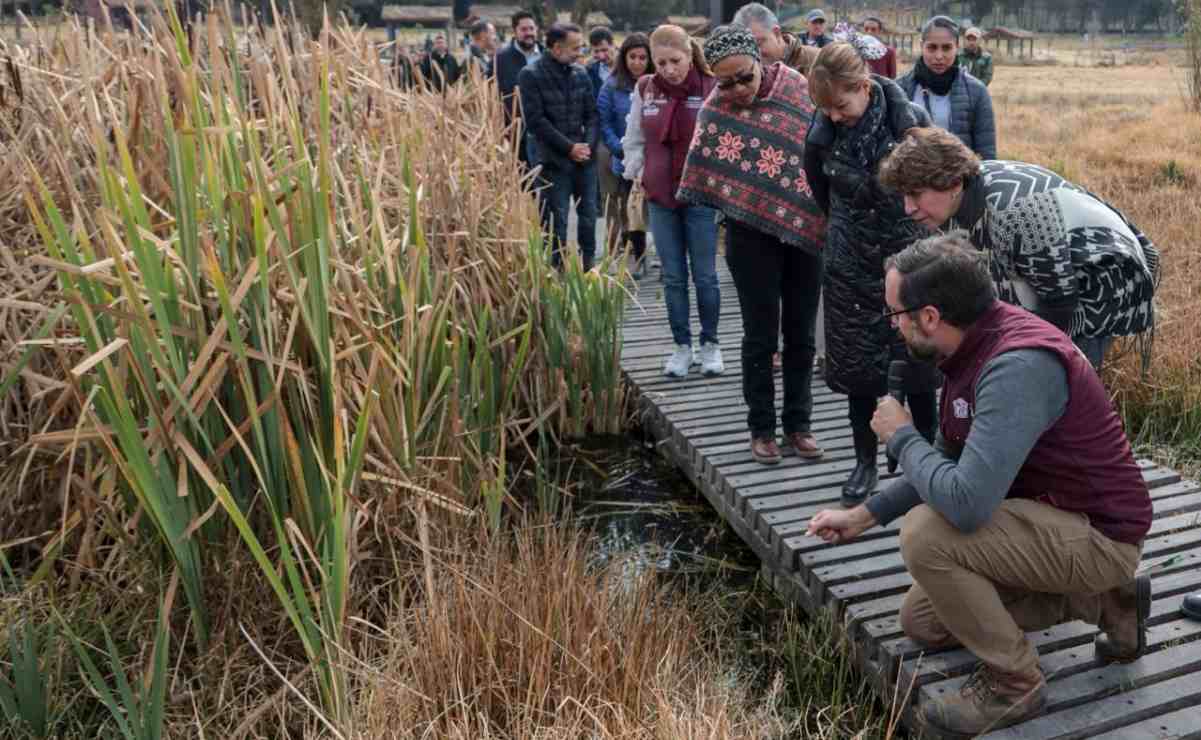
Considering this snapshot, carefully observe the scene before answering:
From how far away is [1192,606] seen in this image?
9.13 ft

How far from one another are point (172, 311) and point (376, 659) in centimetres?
94

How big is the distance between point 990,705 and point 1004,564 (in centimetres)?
33

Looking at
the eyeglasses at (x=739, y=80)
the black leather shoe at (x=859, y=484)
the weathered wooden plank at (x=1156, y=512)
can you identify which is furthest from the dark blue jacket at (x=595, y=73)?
the weathered wooden plank at (x=1156, y=512)

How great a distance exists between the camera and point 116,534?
2453 mm

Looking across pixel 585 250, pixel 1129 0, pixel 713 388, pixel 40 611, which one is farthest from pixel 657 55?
pixel 1129 0

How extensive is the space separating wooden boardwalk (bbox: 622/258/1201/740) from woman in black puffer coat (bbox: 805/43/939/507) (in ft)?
1.43

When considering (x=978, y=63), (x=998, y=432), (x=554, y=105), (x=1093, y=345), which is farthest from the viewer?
(x=978, y=63)

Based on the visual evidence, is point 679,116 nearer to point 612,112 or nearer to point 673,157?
point 673,157

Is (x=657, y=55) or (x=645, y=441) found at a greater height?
(x=657, y=55)

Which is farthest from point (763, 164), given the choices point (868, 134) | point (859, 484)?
point (859, 484)

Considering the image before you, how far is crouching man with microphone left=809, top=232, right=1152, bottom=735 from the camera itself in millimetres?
2217

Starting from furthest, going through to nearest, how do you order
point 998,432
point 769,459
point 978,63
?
point 978,63 → point 769,459 → point 998,432

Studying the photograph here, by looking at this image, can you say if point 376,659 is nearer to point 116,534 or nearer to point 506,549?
point 506,549

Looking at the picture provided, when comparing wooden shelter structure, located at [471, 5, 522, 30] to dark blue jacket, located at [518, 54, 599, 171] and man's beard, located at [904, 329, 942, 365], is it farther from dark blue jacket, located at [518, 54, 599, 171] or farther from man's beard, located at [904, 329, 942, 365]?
man's beard, located at [904, 329, 942, 365]
